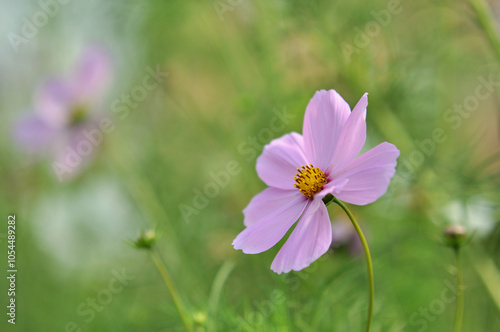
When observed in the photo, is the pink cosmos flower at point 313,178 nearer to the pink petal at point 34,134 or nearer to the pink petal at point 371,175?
the pink petal at point 371,175

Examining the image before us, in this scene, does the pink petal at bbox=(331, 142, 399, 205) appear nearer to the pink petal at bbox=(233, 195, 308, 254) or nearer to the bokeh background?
the pink petal at bbox=(233, 195, 308, 254)

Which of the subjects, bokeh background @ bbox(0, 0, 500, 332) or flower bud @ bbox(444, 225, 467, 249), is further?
bokeh background @ bbox(0, 0, 500, 332)

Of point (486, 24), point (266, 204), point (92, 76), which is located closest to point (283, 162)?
point (266, 204)

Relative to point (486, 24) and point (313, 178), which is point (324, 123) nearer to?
point (313, 178)

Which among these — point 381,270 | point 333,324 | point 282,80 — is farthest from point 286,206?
point 282,80

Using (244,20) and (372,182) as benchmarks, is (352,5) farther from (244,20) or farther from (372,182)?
(372,182)

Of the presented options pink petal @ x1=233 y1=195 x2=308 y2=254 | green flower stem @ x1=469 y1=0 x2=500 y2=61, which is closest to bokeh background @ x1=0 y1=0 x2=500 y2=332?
green flower stem @ x1=469 y1=0 x2=500 y2=61

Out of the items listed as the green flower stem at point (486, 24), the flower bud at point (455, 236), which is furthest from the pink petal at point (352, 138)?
the green flower stem at point (486, 24)

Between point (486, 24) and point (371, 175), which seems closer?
point (371, 175)
